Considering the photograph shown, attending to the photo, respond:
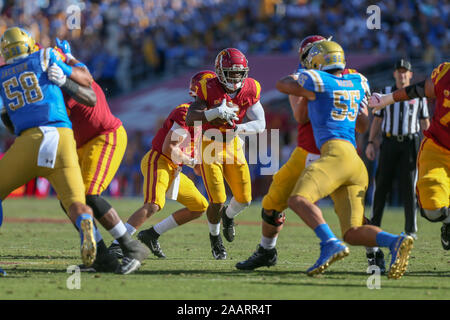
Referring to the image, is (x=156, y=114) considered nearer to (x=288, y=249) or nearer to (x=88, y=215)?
(x=288, y=249)

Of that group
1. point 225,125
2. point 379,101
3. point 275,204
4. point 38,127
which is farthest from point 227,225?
point 38,127

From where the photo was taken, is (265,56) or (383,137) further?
(265,56)

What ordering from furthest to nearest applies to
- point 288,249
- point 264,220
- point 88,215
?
1. point 288,249
2. point 264,220
3. point 88,215

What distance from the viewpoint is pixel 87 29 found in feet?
87.6

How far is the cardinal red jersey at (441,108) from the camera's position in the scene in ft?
22.2

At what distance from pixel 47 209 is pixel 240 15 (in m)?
9.58

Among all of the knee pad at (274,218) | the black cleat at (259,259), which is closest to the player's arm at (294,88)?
the knee pad at (274,218)

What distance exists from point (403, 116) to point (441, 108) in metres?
3.30

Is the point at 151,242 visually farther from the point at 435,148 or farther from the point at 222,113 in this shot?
the point at 435,148

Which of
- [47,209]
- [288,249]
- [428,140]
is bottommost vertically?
[47,209]

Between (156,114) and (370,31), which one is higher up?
(370,31)

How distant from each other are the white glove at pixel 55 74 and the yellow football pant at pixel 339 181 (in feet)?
6.41

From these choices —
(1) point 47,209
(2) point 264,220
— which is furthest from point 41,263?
(1) point 47,209

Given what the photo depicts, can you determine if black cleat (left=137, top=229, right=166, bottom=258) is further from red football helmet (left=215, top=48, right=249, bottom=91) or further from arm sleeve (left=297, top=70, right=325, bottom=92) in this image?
arm sleeve (left=297, top=70, right=325, bottom=92)
